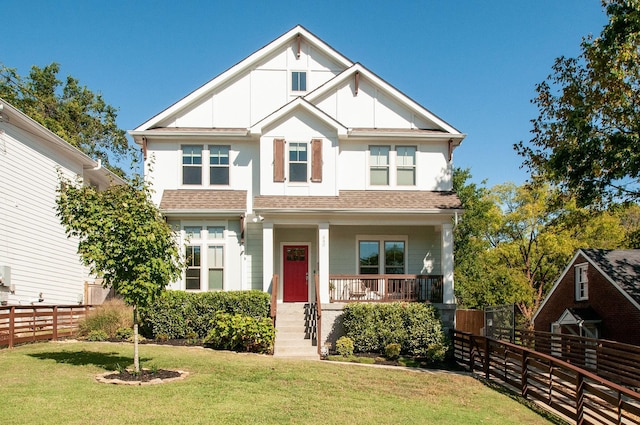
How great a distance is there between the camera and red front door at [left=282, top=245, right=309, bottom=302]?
20.9 meters

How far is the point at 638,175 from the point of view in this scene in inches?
672

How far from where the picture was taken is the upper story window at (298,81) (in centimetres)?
2217

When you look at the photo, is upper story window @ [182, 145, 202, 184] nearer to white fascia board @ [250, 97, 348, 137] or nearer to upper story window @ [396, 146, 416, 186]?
white fascia board @ [250, 97, 348, 137]

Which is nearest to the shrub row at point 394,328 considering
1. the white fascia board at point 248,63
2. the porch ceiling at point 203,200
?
the porch ceiling at point 203,200

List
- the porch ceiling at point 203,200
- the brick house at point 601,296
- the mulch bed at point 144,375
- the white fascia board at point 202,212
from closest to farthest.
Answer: the mulch bed at point 144,375 → the white fascia board at point 202,212 → the porch ceiling at point 203,200 → the brick house at point 601,296

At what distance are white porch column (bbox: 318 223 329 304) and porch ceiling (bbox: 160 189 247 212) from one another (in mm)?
2803

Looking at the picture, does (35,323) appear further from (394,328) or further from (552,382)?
(552,382)

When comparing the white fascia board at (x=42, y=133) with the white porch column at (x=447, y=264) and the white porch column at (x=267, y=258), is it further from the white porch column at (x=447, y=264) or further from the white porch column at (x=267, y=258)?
the white porch column at (x=447, y=264)

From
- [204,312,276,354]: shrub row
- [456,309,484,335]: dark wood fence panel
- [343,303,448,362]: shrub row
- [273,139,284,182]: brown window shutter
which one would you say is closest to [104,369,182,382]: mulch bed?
[204,312,276,354]: shrub row

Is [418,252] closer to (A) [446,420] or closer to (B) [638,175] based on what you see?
(B) [638,175]

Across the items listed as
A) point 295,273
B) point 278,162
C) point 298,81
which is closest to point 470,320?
point 295,273

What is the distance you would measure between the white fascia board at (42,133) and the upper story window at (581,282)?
18.8 meters

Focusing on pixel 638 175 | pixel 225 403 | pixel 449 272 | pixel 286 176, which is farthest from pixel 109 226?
pixel 638 175

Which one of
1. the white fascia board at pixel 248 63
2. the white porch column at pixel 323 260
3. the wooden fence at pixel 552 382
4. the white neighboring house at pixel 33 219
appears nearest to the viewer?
the wooden fence at pixel 552 382
